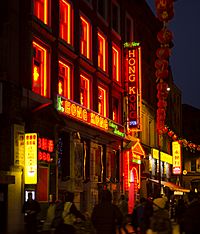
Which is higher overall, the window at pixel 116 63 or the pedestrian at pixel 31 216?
the window at pixel 116 63

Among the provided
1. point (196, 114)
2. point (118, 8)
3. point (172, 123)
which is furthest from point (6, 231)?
point (196, 114)

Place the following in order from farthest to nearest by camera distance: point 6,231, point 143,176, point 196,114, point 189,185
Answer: point 196,114 < point 189,185 < point 143,176 < point 6,231

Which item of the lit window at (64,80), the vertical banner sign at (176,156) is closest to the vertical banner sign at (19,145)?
the lit window at (64,80)

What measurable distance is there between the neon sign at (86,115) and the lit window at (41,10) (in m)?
3.76

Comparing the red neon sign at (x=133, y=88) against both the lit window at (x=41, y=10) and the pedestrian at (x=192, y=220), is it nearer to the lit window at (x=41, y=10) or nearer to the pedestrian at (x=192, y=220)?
the lit window at (x=41, y=10)

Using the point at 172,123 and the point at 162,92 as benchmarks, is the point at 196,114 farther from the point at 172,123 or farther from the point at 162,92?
the point at 162,92

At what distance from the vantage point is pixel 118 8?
133ft

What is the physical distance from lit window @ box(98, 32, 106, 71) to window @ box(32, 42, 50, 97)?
8211 mm

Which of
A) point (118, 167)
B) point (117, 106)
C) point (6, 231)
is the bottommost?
point (6, 231)

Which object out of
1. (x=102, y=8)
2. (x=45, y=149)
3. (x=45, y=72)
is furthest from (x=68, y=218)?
(x=102, y=8)

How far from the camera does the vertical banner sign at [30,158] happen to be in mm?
24875

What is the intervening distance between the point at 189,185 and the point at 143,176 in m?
32.5

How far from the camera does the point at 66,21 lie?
102ft

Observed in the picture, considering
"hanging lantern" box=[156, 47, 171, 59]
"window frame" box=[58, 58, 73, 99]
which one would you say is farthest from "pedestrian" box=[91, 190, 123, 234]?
"window frame" box=[58, 58, 73, 99]
